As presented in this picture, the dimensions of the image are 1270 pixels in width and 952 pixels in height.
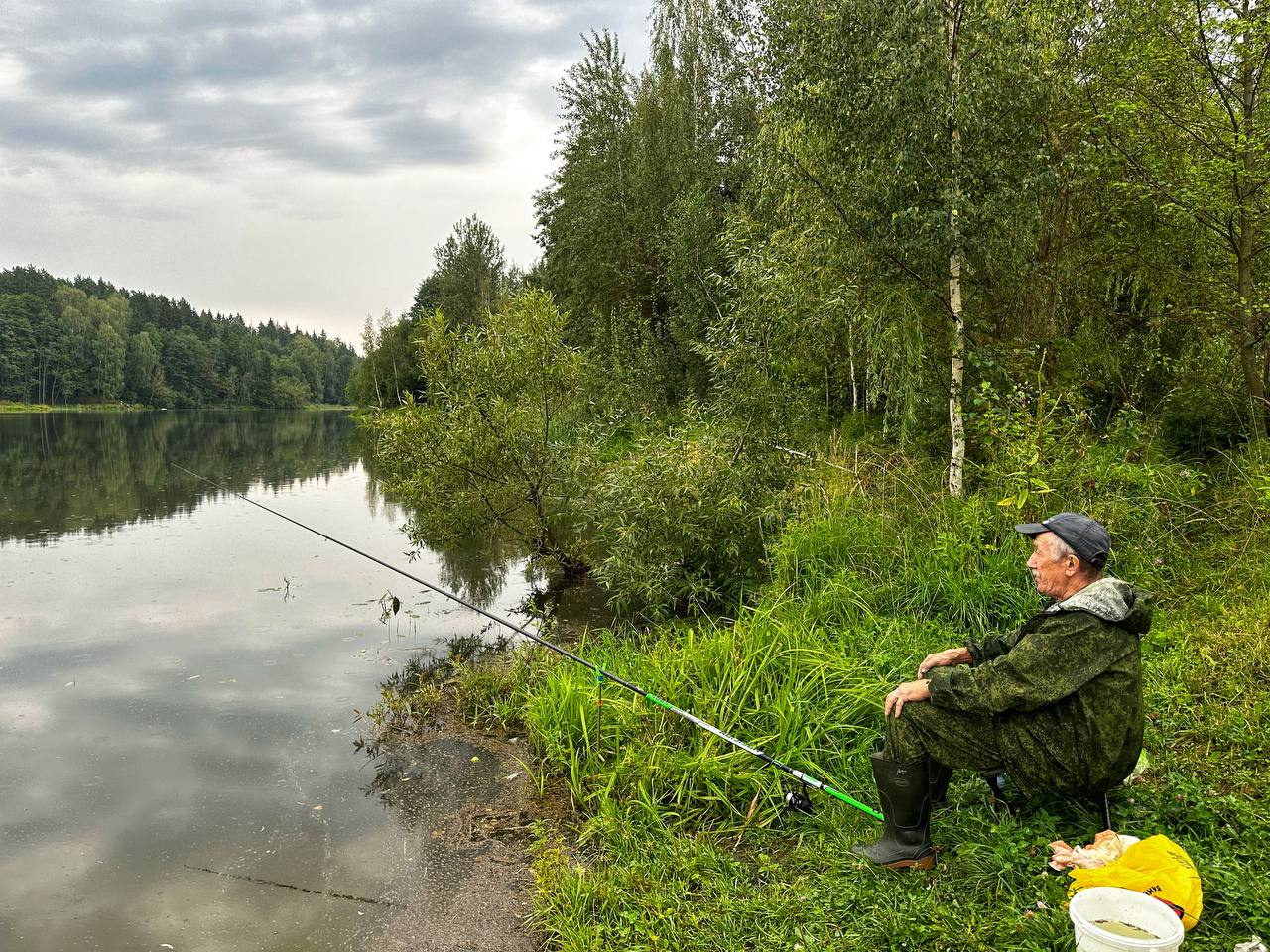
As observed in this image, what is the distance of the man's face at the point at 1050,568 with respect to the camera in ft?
11.2

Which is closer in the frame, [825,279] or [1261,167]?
[1261,167]

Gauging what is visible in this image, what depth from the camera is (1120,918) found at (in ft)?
9.03

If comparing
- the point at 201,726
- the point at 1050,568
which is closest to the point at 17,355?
the point at 201,726

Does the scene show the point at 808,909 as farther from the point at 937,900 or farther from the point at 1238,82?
the point at 1238,82

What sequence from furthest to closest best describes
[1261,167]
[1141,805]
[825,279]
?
[825,279], [1261,167], [1141,805]

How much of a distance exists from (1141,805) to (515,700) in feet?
16.0

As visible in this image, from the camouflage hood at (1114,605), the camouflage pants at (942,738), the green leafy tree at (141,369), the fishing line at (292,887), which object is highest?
the green leafy tree at (141,369)

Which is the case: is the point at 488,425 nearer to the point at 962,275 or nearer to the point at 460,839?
the point at 962,275

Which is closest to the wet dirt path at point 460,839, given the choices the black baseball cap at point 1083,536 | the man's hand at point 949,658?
the man's hand at point 949,658

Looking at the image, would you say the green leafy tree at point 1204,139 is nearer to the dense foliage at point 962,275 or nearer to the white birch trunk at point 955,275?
the dense foliage at point 962,275

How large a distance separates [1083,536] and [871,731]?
2.03 m

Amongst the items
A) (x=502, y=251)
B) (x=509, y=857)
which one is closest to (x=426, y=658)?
(x=509, y=857)

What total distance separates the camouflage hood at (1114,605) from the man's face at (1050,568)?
0.38 ft

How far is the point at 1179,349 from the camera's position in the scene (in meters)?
9.29
